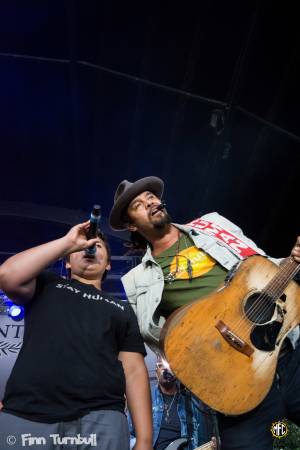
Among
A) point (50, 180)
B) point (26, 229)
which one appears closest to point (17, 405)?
point (50, 180)

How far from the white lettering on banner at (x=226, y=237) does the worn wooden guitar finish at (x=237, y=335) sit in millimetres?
317

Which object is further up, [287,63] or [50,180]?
[287,63]

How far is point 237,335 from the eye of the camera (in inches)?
73.4

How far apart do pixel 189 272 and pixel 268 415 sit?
0.82 meters

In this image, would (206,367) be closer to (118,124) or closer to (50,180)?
(118,124)

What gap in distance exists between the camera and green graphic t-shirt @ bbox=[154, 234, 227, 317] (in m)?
2.30

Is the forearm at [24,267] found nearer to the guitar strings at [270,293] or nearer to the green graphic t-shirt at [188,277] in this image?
the green graphic t-shirt at [188,277]

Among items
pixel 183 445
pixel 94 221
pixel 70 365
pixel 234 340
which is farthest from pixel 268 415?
pixel 183 445

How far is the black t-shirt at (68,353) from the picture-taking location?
5.10 feet

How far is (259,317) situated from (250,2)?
369 cm

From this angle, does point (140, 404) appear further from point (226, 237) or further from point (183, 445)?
point (183, 445)

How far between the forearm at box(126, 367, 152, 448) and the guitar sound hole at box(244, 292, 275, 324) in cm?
57

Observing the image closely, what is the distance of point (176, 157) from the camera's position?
630cm

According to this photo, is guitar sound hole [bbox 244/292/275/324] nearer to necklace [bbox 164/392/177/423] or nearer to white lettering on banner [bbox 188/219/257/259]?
white lettering on banner [bbox 188/219/257/259]
